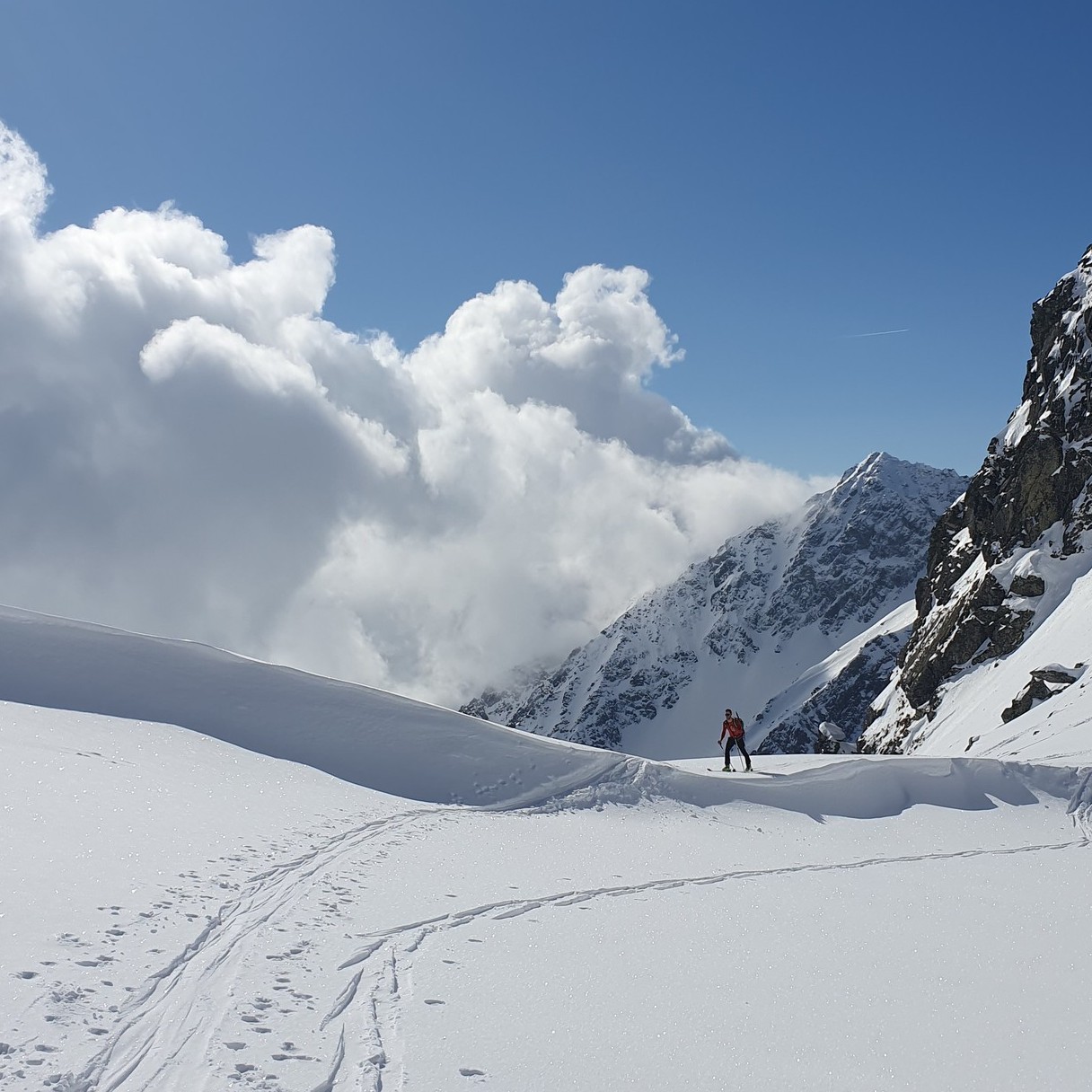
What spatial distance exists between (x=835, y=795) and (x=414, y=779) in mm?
9188

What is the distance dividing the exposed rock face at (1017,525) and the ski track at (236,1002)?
52691 millimetres

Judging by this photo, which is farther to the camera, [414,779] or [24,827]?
[414,779]

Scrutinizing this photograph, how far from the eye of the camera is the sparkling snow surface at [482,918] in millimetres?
5777

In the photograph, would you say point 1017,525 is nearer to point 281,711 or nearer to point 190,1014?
point 281,711

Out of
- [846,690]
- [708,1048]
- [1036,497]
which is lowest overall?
[708,1048]

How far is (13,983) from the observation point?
578 cm

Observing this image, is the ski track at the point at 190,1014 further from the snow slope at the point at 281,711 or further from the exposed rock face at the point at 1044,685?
the exposed rock face at the point at 1044,685

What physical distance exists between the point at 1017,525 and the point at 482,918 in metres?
68.7

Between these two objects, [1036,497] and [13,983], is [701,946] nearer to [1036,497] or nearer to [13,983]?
[13,983]

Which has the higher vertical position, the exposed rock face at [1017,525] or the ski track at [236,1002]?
the exposed rock face at [1017,525]

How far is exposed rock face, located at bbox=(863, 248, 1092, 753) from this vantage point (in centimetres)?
5938

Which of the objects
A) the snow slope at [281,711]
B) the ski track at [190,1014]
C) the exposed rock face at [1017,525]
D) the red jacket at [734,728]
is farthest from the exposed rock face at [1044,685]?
the ski track at [190,1014]

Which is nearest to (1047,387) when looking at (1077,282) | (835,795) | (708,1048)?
(1077,282)

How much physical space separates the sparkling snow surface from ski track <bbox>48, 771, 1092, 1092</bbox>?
3 cm
